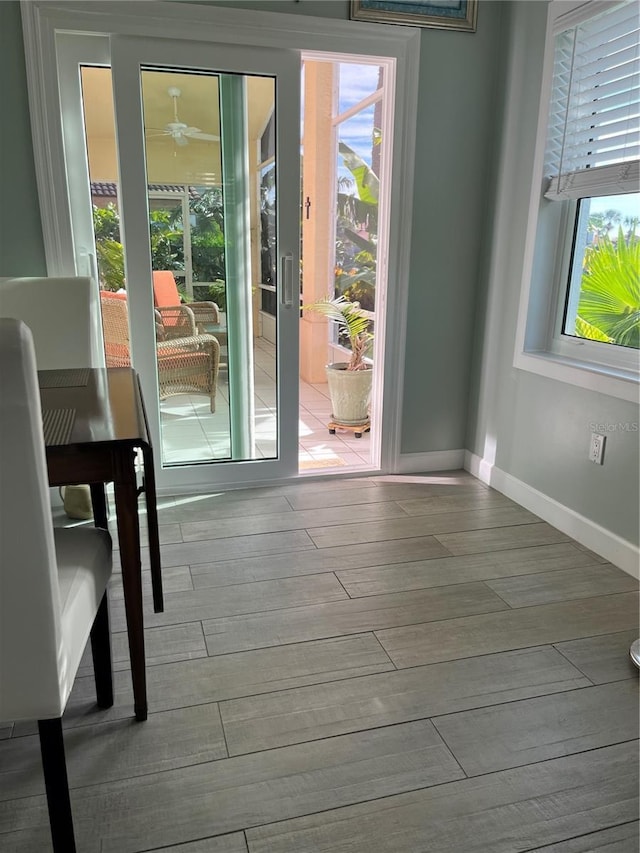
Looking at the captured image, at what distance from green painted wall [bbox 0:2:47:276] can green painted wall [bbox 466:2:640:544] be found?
2130mm

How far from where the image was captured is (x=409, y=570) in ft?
7.92

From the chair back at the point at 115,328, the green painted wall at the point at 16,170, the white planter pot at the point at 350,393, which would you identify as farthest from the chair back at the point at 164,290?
the white planter pot at the point at 350,393

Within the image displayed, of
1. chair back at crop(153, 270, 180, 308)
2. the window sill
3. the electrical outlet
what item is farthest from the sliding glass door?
the electrical outlet

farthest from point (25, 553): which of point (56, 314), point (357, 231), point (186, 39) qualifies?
point (357, 231)

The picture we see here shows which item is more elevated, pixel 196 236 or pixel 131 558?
pixel 196 236

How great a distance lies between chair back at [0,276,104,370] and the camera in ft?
7.82

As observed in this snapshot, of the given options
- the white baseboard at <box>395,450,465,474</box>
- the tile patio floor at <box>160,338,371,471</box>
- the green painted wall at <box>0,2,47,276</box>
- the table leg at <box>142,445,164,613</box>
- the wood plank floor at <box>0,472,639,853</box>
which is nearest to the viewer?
the wood plank floor at <box>0,472,639,853</box>

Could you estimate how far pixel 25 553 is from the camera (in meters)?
1.03

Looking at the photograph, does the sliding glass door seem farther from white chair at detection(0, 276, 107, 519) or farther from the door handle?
white chair at detection(0, 276, 107, 519)

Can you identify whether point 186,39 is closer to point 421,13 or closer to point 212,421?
point 421,13

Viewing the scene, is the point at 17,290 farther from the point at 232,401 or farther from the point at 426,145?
the point at 426,145

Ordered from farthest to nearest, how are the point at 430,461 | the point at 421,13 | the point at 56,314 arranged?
the point at 430,461, the point at 421,13, the point at 56,314

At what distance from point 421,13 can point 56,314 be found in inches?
83.7

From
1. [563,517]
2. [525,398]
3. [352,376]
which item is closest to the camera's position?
[563,517]
